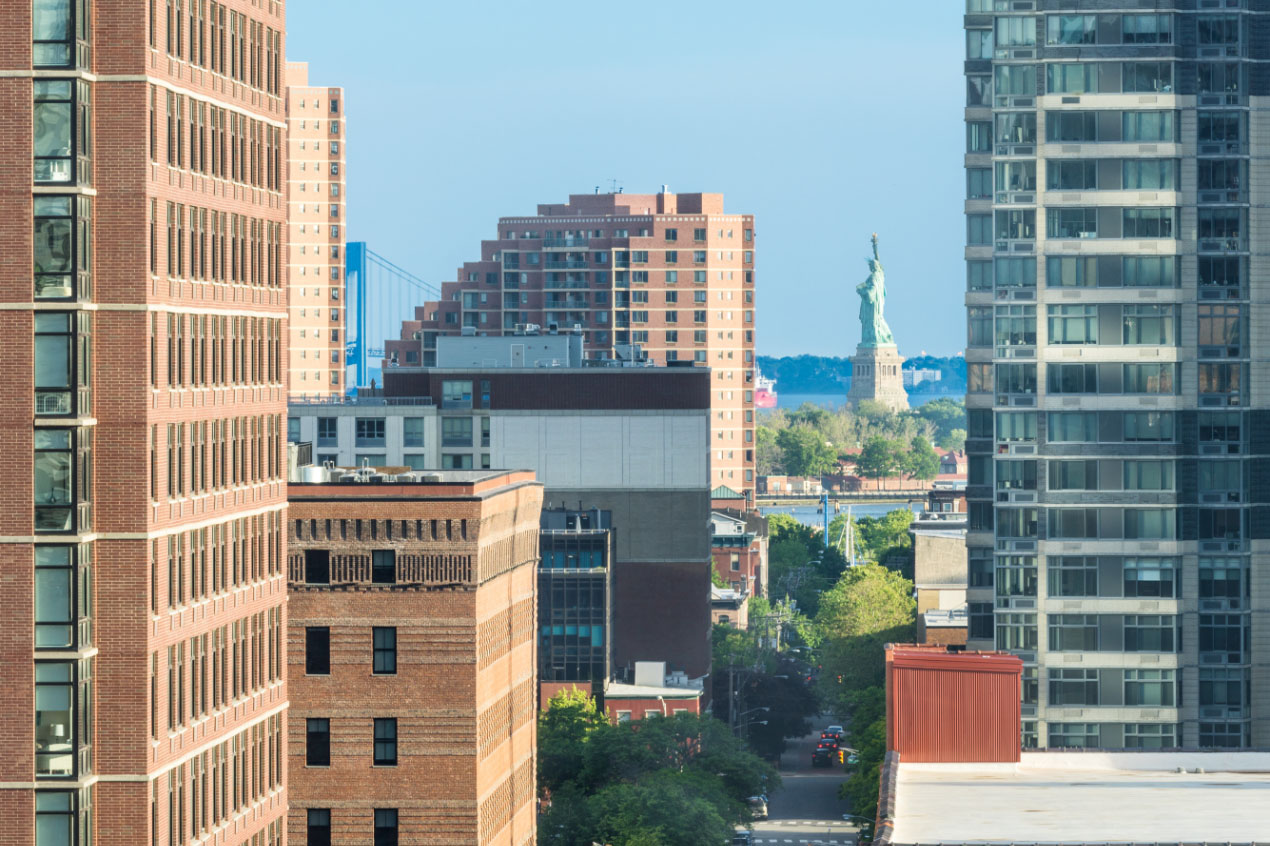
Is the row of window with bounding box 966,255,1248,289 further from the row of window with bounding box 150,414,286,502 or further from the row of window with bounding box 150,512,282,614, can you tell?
the row of window with bounding box 150,512,282,614

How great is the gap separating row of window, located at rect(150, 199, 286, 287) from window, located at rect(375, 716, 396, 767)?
88.6 ft

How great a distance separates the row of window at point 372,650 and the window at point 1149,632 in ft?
120

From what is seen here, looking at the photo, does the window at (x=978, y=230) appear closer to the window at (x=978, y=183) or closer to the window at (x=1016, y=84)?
the window at (x=978, y=183)

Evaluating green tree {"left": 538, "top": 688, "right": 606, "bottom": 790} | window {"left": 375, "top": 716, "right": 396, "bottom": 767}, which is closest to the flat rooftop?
window {"left": 375, "top": 716, "right": 396, "bottom": 767}

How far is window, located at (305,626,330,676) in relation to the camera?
104 meters

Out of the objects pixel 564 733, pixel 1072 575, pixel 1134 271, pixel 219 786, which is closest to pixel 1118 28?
pixel 1134 271

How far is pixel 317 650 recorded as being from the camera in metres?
104

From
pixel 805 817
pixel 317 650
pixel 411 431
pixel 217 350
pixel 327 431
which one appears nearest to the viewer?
pixel 217 350

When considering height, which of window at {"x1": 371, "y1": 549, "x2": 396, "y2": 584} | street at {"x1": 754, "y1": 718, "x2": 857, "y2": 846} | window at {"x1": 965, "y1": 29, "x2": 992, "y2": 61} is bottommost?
street at {"x1": 754, "y1": 718, "x2": 857, "y2": 846}

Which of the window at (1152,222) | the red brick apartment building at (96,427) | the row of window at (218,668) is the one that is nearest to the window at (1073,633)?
the window at (1152,222)

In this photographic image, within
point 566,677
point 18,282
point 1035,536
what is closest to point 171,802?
point 18,282

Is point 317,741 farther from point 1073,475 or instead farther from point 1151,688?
point 1151,688

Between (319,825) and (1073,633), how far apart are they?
38.0 metres

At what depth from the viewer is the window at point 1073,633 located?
121m
